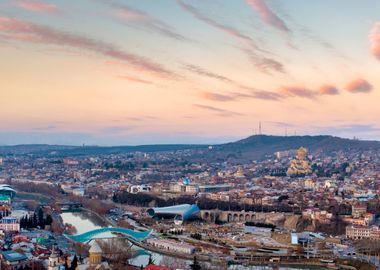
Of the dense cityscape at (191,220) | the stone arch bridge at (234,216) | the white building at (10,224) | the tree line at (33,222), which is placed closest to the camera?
the dense cityscape at (191,220)

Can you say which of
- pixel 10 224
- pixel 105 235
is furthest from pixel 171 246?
pixel 10 224

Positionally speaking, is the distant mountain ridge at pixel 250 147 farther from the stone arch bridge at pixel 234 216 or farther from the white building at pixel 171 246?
the white building at pixel 171 246

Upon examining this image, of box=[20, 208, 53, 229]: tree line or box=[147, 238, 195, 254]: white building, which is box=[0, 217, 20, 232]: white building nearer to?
box=[20, 208, 53, 229]: tree line

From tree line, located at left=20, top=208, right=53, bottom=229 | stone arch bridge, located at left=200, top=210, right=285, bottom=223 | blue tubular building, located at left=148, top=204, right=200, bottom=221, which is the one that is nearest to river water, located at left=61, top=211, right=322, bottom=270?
tree line, located at left=20, top=208, right=53, bottom=229

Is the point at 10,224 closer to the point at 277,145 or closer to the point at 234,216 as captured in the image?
the point at 234,216

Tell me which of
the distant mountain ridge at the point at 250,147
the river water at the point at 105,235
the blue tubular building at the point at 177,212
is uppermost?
the distant mountain ridge at the point at 250,147

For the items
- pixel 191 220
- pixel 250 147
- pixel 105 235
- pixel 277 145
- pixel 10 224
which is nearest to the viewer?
pixel 105 235

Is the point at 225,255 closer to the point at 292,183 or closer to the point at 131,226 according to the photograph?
the point at 131,226

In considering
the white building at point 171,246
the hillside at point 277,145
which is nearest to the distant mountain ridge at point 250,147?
the hillside at point 277,145

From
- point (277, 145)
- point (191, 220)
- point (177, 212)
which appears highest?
point (277, 145)
